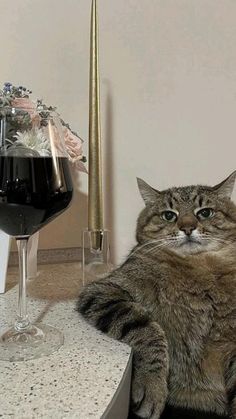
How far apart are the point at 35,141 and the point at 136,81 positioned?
0.88 m

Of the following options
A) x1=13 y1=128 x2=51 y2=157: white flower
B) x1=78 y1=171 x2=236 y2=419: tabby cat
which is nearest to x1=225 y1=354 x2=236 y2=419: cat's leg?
x1=78 y1=171 x2=236 y2=419: tabby cat

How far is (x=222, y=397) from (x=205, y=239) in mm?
304

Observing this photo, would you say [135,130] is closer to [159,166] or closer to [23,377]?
[159,166]

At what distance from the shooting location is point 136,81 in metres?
1.43

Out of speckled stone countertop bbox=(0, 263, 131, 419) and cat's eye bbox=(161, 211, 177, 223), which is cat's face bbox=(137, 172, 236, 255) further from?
speckled stone countertop bbox=(0, 263, 131, 419)

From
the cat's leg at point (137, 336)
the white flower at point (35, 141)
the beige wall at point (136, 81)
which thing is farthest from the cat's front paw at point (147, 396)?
the beige wall at point (136, 81)

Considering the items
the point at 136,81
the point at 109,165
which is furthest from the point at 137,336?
the point at 136,81

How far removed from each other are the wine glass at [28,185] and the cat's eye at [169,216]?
1.05ft

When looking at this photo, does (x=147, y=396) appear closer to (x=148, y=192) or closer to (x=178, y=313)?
(x=178, y=313)

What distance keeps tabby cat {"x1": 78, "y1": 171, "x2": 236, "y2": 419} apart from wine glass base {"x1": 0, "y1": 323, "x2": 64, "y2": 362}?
0.09 meters

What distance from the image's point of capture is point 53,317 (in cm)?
81

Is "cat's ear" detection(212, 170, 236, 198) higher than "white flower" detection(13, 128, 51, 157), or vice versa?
"white flower" detection(13, 128, 51, 157)

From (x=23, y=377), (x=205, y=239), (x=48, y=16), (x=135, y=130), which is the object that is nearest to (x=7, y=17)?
(x=48, y=16)

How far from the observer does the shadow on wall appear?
4.65 ft
